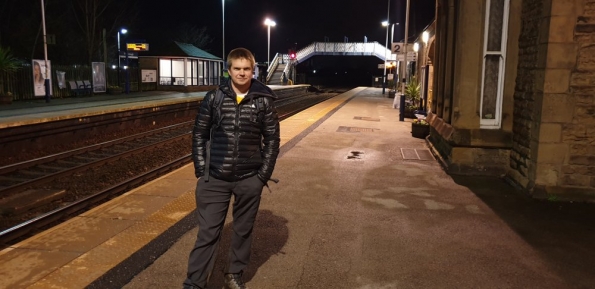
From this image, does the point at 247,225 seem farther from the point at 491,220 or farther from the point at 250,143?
the point at 491,220

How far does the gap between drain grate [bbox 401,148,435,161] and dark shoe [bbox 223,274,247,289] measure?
6.56 meters

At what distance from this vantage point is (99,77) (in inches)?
1148

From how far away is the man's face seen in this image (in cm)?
357

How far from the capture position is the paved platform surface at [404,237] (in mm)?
4059

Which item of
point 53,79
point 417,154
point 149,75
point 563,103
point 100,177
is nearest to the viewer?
point 563,103

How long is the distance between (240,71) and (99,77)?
28260 millimetres

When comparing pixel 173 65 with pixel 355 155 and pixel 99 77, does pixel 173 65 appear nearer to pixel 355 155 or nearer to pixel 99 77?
pixel 99 77

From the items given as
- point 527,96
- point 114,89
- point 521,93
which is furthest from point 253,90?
point 114,89

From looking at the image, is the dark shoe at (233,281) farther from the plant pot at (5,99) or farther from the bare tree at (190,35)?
the bare tree at (190,35)

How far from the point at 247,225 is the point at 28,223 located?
365 cm

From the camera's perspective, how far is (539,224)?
18.2 ft

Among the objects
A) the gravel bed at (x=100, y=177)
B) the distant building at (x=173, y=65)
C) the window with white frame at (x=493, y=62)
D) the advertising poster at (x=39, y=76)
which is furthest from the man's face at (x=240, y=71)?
the distant building at (x=173, y=65)

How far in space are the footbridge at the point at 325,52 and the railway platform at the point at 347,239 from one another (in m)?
52.6

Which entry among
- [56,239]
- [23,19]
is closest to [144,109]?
[56,239]
